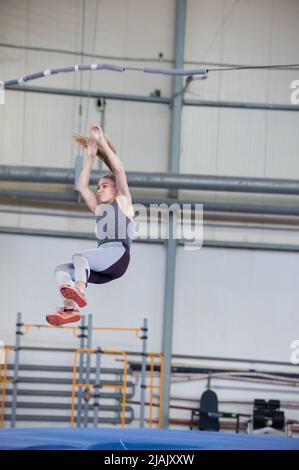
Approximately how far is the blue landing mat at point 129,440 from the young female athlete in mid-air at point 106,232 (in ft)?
4.72

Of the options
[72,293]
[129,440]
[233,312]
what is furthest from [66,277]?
[233,312]

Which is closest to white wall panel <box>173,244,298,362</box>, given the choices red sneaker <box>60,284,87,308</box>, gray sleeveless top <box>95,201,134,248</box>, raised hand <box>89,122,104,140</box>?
gray sleeveless top <box>95,201,134,248</box>

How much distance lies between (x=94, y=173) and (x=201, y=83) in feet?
8.46

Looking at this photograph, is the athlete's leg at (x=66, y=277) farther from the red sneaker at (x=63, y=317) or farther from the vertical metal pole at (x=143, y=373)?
the vertical metal pole at (x=143, y=373)

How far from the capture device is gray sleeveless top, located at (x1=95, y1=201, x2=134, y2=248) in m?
5.62

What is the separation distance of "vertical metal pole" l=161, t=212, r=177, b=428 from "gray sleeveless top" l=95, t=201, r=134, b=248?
597 centimetres

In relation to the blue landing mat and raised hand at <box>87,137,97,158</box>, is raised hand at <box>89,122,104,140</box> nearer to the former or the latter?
raised hand at <box>87,137,97,158</box>

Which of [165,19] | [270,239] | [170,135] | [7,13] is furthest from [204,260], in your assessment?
[7,13]

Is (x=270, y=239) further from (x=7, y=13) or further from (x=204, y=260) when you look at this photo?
(x=7, y=13)

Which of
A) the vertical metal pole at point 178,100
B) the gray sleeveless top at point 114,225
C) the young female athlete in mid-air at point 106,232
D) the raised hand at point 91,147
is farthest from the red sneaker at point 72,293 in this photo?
the vertical metal pole at point 178,100

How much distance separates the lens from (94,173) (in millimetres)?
10430

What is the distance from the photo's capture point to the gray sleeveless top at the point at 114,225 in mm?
5621

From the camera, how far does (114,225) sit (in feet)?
18.5

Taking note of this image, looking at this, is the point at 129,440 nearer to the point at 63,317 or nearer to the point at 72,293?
the point at 63,317
